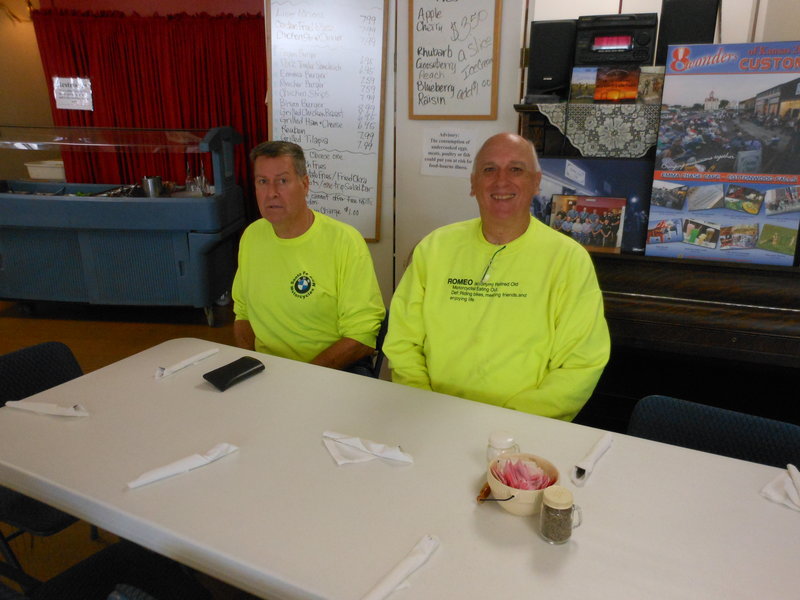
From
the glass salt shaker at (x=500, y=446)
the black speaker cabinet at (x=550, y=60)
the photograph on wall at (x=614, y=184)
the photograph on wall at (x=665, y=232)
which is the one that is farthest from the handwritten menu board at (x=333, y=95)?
the glass salt shaker at (x=500, y=446)

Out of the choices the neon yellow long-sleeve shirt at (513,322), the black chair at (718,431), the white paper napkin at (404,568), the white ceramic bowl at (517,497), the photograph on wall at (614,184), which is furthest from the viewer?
the photograph on wall at (614,184)

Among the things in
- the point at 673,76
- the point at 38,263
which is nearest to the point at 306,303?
the point at 673,76

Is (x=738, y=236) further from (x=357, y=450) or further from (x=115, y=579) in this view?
(x=115, y=579)

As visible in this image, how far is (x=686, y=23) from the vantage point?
2014mm

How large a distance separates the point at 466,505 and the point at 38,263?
13.4 feet

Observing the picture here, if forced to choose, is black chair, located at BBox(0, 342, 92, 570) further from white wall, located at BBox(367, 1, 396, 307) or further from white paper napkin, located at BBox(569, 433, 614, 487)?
white wall, located at BBox(367, 1, 396, 307)

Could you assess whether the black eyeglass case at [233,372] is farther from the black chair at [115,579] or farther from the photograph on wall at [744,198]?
the photograph on wall at [744,198]

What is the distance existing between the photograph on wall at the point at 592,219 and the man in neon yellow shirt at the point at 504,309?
67 cm

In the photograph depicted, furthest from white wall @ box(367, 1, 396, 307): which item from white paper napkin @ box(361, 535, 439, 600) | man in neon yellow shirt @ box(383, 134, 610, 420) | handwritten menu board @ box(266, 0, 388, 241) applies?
white paper napkin @ box(361, 535, 439, 600)

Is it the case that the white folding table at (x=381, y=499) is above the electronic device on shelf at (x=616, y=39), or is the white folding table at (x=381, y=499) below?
below

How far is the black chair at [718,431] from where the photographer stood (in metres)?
1.15

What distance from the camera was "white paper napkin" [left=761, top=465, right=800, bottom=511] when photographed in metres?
0.92

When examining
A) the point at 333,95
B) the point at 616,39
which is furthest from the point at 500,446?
the point at 333,95

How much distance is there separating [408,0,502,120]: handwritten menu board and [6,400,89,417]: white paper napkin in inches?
80.8
